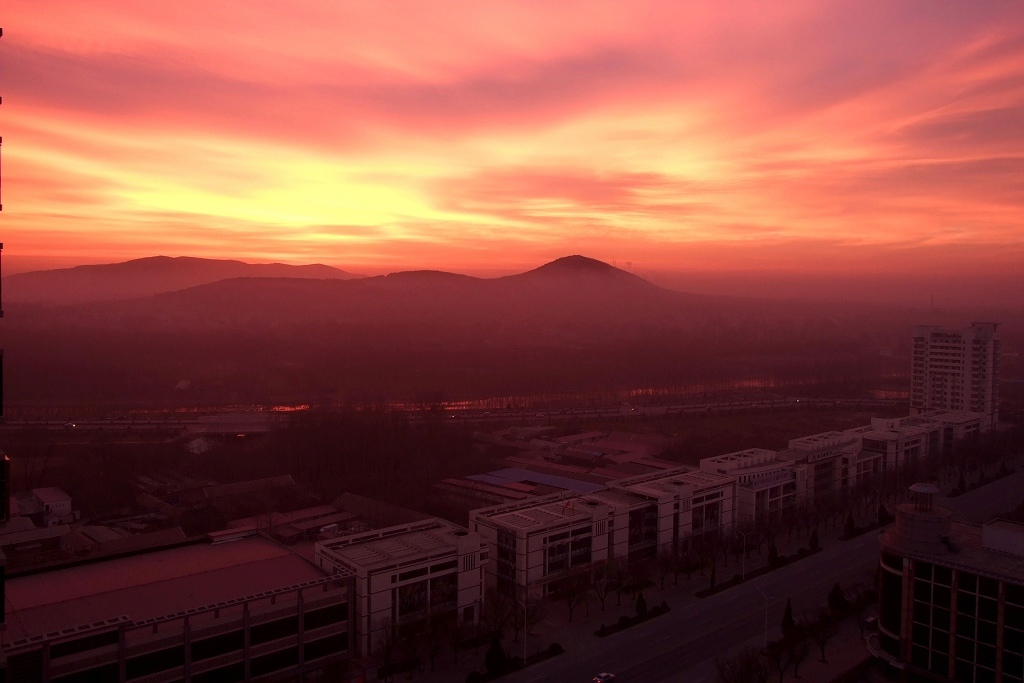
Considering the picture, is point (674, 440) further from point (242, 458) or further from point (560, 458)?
point (242, 458)

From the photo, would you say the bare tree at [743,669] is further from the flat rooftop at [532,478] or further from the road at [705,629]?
the flat rooftop at [532,478]

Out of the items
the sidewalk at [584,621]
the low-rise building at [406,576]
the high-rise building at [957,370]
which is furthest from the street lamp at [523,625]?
the high-rise building at [957,370]

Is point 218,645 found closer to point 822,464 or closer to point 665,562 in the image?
point 665,562

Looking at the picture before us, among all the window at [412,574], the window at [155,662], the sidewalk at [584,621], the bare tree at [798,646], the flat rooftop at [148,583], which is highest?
the flat rooftop at [148,583]

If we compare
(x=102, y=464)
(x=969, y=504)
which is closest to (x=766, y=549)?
(x=969, y=504)

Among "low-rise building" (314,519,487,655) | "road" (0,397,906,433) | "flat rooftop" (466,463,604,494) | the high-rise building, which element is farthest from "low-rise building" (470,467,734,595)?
the high-rise building
